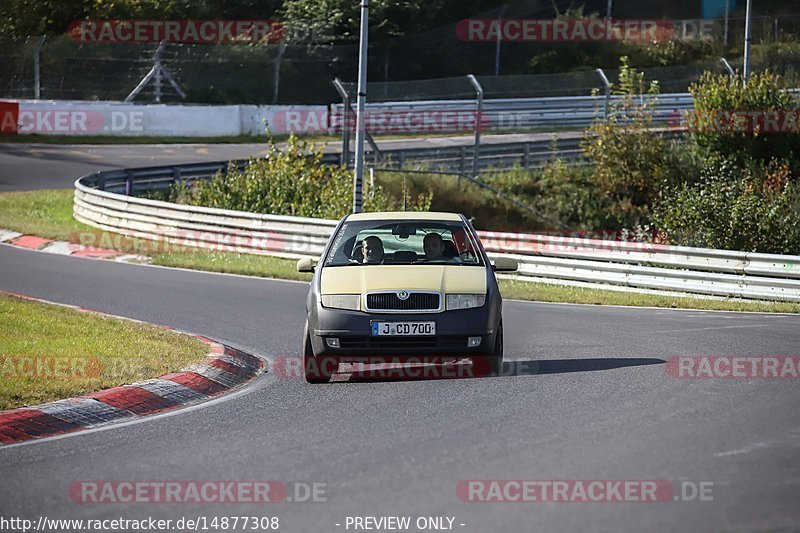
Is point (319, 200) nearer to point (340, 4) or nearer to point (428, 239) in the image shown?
point (428, 239)

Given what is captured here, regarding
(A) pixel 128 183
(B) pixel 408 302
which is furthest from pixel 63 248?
(B) pixel 408 302

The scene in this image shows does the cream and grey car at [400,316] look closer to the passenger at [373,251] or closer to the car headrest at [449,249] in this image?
the passenger at [373,251]

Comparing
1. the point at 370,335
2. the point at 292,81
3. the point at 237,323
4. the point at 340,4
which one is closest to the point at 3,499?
the point at 370,335

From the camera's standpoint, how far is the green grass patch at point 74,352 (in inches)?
390

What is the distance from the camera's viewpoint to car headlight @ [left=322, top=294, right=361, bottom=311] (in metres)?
10.7

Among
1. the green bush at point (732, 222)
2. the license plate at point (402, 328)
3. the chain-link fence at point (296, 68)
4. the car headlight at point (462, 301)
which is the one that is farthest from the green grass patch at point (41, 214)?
the car headlight at point (462, 301)

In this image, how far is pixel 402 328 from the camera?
10578 millimetres

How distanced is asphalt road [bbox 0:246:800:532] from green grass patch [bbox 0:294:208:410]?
913 mm

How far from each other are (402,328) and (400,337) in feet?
0.25

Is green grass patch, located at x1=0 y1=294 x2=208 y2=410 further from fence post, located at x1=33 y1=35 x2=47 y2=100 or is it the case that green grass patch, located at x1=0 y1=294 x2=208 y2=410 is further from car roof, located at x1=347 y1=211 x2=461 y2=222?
fence post, located at x1=33 y1=35 x2=47 y2=100

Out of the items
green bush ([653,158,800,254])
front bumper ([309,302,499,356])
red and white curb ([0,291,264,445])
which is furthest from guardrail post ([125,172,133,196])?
front bumper ([309,302,499,356])

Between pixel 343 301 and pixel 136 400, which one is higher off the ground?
pixel 343 301

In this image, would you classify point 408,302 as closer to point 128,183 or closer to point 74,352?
point 74,352

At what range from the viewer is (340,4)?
174 ft
